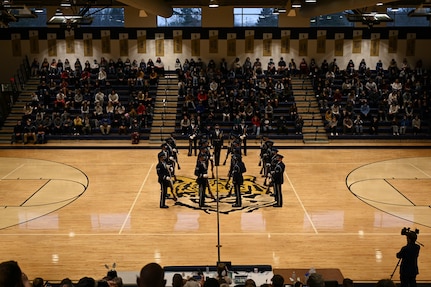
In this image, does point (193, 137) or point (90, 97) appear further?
point (90, 97)

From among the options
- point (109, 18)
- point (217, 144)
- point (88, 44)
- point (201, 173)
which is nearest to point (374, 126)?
point (217, 144)

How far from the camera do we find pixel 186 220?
15031 mm

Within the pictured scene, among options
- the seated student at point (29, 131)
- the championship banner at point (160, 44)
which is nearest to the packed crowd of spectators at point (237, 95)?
the championship banner at point (160, 44)

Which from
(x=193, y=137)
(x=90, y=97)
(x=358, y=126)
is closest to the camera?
(x=193, y=137)

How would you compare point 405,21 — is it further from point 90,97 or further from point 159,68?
point 90,97

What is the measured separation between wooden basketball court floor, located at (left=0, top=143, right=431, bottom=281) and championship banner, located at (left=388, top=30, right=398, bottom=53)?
12752 millimetres

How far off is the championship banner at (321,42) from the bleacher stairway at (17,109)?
18699mm

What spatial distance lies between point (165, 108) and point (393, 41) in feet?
53.1

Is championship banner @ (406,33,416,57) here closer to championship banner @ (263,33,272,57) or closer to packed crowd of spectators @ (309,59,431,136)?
packed crowd of spectators @ (309,59,431,136)

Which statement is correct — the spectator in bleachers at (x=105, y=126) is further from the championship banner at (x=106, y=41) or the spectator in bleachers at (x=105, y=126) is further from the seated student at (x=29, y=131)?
the championship banner at (x=106, y=41)

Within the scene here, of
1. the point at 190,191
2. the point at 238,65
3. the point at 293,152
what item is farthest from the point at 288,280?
the point at 238,65

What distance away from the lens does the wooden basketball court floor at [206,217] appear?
1221 cm

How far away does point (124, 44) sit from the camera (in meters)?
33.8

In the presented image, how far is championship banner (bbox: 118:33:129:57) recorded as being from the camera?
3375cm
